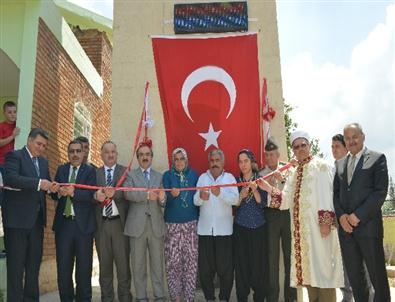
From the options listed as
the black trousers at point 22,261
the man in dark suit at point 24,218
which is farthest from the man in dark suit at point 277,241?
the black trousers at point 22,261

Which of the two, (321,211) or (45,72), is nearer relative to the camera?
(321,211)

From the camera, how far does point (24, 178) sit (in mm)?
4211

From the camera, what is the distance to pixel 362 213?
3.59m

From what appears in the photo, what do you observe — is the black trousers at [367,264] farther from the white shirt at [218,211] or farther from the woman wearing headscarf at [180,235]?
the woman wearing headscarf at [180,235]

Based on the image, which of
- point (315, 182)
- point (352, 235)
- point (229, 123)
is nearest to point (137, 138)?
point (229, 123)

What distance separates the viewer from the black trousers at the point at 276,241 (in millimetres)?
4512

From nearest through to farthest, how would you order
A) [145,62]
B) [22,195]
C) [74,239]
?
1. [22,195]
2. [74,239]
3. [145,62]

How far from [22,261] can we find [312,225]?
2.81 metres

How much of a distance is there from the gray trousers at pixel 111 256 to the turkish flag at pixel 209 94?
135 centimetres

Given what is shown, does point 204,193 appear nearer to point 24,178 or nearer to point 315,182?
point 315,182

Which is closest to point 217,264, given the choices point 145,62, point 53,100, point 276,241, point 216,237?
point 216,237

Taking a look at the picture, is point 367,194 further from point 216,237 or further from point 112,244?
point 112,244

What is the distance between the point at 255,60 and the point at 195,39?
33.8 inches

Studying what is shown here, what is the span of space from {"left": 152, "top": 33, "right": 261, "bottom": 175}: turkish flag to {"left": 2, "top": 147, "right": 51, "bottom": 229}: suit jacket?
1822 mm
